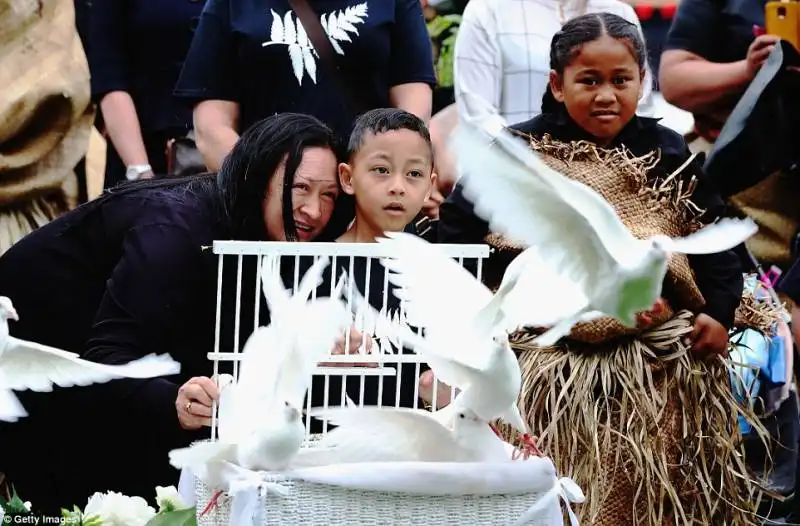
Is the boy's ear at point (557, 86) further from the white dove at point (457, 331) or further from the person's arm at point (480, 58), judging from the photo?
the white dove at point (457, 331)

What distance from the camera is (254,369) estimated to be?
87.7 inches

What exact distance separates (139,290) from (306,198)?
35 cm

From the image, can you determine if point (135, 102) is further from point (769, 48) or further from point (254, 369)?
point (254, 369)

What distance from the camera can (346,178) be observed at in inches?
119

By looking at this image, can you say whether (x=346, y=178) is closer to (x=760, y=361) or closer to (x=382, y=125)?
(x=382, y=125)

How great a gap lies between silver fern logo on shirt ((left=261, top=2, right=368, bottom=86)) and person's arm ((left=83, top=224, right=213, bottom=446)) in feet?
2.50

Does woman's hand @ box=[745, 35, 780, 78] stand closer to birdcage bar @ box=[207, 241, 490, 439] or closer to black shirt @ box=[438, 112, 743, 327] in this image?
black shirt @ box=[438, 112, 743, 327]

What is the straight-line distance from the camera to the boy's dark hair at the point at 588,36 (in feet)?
10.8

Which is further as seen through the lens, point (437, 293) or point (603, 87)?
point (603, 87)

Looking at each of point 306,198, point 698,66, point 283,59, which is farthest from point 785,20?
point 306,198

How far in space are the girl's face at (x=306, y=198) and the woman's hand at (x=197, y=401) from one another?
42cm

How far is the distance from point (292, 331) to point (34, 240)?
3.62 feet

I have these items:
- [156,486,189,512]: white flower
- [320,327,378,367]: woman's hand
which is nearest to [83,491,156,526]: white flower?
[156,486,189,512]: white flower

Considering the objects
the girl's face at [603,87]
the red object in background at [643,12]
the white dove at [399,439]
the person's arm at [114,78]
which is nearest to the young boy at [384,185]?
the girl's face at [603,87]
